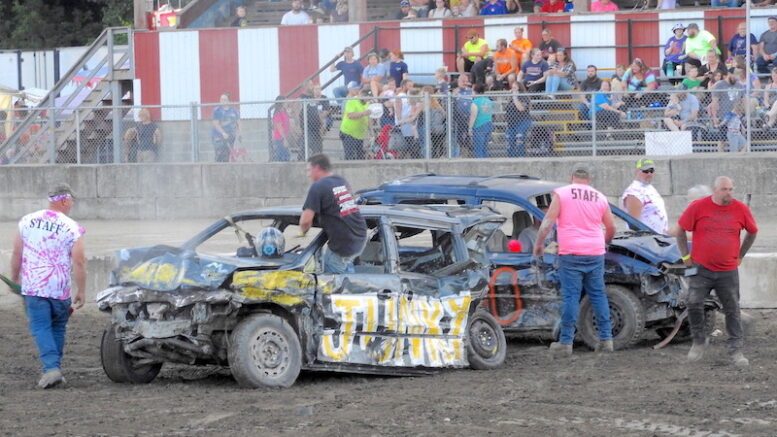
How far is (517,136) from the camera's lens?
2080cm

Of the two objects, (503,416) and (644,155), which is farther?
(644,155)

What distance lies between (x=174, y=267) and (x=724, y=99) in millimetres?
A: 11760

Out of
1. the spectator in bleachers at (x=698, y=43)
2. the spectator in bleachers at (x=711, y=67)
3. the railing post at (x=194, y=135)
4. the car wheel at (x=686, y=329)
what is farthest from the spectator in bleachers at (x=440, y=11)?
the car wheel at (x=686, y=329)

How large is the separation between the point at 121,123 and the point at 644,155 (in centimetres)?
863

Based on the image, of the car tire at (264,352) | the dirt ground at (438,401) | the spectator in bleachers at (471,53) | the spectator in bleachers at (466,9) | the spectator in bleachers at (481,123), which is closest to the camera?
the dirt ground at (438,401)

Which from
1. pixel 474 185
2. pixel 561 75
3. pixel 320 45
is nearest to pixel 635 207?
pixel 474 185

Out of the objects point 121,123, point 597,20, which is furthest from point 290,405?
point 597,20

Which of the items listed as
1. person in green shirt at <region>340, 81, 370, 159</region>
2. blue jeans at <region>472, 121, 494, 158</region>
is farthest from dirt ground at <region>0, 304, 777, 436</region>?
person in green shirt at <region>340, 81, 370, 159</region>

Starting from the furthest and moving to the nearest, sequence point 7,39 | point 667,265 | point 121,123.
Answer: point 7,39 → point 121,123 → point 667,265

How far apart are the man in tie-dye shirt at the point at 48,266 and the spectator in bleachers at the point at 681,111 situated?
11329mm

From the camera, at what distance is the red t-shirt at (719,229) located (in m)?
11.4

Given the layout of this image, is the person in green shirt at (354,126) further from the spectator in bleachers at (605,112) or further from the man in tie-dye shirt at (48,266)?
the man in tie-dye shirt at (48,266)

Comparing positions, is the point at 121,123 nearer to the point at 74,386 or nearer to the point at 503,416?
the point at 74,386

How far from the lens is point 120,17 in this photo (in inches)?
1682
